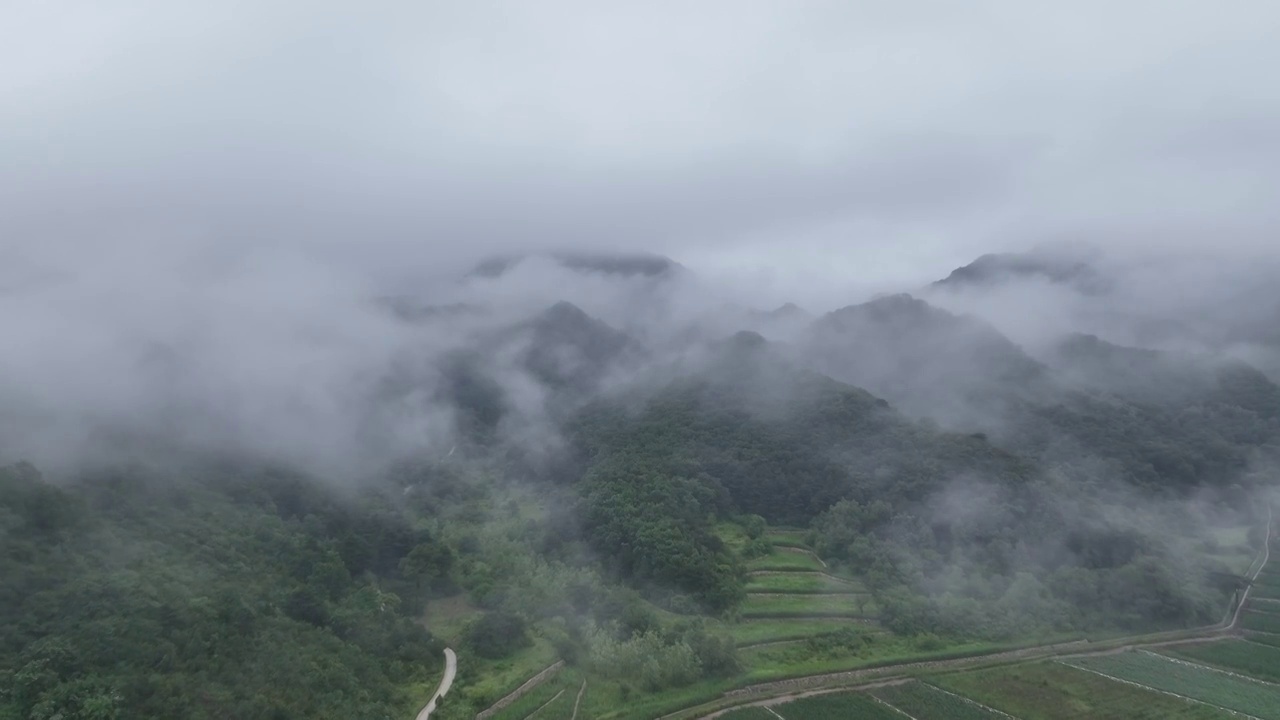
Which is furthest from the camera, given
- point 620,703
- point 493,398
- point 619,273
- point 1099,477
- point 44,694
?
point 619,273

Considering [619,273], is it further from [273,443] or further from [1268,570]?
[1268,570]

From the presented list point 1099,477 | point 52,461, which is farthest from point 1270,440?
point 52,461

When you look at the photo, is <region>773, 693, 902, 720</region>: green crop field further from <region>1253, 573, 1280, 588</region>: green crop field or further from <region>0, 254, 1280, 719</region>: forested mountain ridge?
<region>1253, 573, 1280, 588</region>: green crop field

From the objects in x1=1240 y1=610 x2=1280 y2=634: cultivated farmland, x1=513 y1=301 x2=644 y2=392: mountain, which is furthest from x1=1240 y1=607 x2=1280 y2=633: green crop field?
x1=513 y1=301 x2=644 y2=392: mountain

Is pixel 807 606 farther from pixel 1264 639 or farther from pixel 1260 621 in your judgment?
pixel 1260 621

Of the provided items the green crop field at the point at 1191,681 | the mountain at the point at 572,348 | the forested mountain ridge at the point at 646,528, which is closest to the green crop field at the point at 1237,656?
the green crop field at the point at 1191,681

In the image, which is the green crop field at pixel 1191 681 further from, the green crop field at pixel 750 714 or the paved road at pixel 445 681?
the paved road at pixel 445 681

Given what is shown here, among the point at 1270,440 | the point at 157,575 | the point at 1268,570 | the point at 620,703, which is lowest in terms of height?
the point at 620,703
